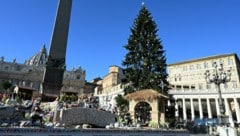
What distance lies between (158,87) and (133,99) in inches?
372

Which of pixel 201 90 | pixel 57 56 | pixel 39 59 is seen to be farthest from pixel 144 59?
pixel 39 59

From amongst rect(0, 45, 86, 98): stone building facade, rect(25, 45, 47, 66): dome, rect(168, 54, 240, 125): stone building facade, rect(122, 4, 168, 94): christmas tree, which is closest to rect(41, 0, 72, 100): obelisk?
rect(122, 4, 168, 94): christmas tree

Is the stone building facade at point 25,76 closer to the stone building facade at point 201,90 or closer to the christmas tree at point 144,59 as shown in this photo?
the stone building facade at point 201,90

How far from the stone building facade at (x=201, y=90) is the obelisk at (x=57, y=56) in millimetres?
25107

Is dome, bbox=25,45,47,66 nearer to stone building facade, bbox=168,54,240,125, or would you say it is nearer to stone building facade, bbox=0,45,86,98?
stone building facade, bbox=0,45,86,98

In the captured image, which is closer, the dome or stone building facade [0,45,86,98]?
stone building facade [0,45,86,98]

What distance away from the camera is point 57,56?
28750 millimetres

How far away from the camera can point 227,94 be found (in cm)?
4806

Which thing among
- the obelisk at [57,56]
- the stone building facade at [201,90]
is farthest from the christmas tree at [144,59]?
the stone building facade at [201,90]

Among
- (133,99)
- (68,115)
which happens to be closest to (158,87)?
(133,99)

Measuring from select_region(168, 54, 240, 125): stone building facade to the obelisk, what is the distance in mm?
A: 25107

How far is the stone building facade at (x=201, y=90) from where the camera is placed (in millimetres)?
48781

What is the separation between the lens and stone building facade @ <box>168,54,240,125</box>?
48.8 meters

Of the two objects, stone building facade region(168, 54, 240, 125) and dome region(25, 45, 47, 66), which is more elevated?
dome region(25, 45, 47, 66)
